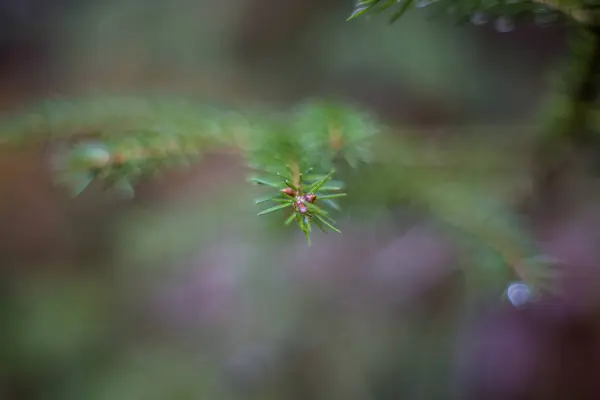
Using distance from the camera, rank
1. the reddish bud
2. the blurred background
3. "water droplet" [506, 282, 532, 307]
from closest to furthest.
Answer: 1. the reddish bud
2. "water droplet" [506, 282, 532, 307]
3. the blurred background

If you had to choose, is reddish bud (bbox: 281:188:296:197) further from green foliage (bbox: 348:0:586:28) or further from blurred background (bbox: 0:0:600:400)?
blurred background (bbox: 0:0:600:400)

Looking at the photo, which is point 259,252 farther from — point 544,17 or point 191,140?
point 544,17

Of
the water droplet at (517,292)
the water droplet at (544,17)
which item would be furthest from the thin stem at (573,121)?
the water droplet at (517,292)

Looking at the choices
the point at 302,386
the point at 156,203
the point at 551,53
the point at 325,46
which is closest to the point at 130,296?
the point at 156,203

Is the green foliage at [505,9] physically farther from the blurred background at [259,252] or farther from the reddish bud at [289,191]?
the blurred background at [259,252]

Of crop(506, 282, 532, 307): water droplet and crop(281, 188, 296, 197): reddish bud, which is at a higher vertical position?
crop(506, 282, 532, 307): water droplet

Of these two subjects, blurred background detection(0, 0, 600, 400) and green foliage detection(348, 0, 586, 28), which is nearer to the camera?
green foliage detection(348, 0, 586, 28)

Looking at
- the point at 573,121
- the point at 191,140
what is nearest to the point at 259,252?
the point at 191,140

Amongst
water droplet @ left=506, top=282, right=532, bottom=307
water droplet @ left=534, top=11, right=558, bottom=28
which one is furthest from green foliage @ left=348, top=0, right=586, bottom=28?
water droplet @ left=506, top=282, right=532, bottom=307

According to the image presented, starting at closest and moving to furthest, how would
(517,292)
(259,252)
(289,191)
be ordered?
(289,191)
(517,292)
(259,252)
